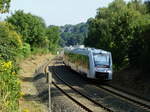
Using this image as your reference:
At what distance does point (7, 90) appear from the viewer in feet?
52.6

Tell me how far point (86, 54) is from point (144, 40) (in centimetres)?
599

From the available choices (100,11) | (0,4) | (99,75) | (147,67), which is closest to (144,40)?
(147,67)

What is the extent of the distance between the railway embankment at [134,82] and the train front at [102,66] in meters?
1.14

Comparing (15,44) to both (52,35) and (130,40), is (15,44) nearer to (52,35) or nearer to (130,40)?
(130,40)

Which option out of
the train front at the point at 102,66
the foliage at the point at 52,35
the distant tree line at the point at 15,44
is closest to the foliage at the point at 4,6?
the distant tree line at the point at 15,44

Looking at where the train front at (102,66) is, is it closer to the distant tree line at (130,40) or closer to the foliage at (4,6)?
the distant tree line at (130,40)

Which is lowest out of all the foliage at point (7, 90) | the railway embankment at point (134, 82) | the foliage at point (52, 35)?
the railway embankment at point (134, 82)

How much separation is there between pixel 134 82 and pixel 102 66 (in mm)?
3243

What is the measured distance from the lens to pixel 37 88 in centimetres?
3159

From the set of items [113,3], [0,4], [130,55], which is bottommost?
[130,55]

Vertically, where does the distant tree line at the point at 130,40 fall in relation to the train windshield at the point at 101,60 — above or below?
above

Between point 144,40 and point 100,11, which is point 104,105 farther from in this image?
point 100,11

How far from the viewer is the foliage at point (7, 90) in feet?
45.7

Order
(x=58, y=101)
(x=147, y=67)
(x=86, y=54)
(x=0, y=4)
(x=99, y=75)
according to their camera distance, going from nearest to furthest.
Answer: (x=58, y=101), (x=0, y=4), (x=147, y=67), (x=99, y=75), (x=86, y=54)
